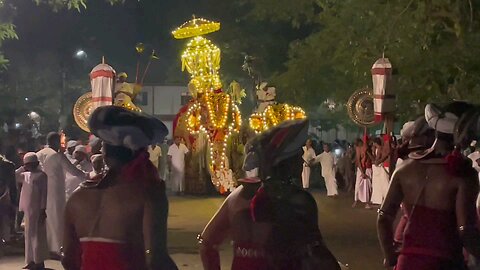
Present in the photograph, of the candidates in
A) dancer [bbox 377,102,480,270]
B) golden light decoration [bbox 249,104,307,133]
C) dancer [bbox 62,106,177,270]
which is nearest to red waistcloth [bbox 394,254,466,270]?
dancer [bbox 377,102,480,270]

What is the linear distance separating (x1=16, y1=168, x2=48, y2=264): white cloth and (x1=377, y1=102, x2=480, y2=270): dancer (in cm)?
627

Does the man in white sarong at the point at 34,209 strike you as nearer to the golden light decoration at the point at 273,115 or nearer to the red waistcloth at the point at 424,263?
the red waistcloth at the point at 424,263

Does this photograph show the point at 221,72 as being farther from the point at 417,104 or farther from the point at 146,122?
the point at 146,122

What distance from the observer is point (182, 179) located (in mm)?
24125

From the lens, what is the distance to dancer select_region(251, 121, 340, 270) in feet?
14.7

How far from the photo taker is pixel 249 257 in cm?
458

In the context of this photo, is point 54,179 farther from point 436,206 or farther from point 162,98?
point 162,98

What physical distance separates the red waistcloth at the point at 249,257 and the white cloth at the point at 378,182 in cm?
1488

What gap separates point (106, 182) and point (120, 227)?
26 centimetres

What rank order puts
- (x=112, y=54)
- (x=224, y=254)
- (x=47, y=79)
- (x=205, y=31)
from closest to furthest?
(x=224, y=254)
(x=205, y=31)
(x=47, y=79)
(x=112, y=54)

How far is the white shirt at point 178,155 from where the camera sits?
79.0ft

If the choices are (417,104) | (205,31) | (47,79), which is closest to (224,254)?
(417,104)

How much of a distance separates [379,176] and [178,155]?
6637 mm

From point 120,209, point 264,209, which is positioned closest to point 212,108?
point 120,209
